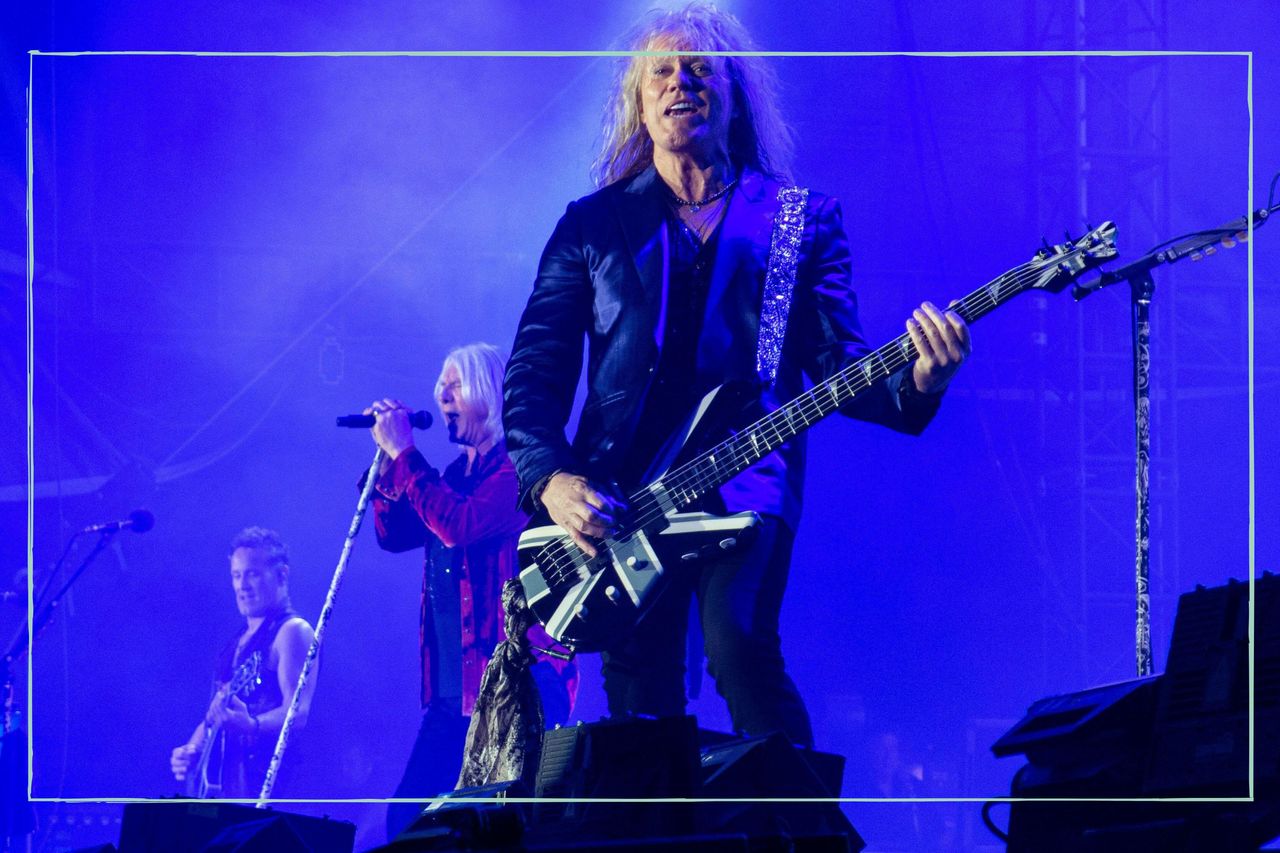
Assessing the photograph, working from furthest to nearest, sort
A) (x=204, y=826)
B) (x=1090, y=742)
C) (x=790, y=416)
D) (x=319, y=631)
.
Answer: (x=319, y=631) < (x=790, y=416) < (x=204, y=826) < (x=1090, y=742)

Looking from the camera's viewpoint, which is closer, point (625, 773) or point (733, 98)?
point (625, 773)

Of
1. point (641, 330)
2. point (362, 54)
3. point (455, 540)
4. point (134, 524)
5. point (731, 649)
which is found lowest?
point (731, 649)

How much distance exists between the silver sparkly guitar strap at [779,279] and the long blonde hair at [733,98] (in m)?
0.09

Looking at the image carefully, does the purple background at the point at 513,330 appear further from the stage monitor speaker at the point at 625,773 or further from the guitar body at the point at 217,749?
the stage monitor speaker at the point at 625,773

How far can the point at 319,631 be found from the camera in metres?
3.93

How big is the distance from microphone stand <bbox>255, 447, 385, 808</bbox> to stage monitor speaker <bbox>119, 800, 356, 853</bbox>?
6.1 inches

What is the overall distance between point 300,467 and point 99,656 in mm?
750

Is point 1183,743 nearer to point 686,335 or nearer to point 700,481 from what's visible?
point 700,481

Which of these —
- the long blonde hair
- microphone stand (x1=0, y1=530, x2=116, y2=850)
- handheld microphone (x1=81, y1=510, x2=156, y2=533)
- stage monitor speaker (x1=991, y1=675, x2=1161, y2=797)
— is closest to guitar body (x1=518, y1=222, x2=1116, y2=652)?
the long blonde hair

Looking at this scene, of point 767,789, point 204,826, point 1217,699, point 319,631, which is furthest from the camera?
point 319,631

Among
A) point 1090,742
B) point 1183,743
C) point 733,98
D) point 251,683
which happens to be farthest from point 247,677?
point 1183,743

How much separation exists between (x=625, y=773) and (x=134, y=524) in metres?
1.58

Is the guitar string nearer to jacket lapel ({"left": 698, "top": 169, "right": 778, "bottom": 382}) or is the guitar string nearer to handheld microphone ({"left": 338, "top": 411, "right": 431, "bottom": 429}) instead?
jacket lapel ({"left": 698, "top": 169, "right": 778, "bottom": 382})

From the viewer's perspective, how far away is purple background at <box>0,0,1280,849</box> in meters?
3.85
